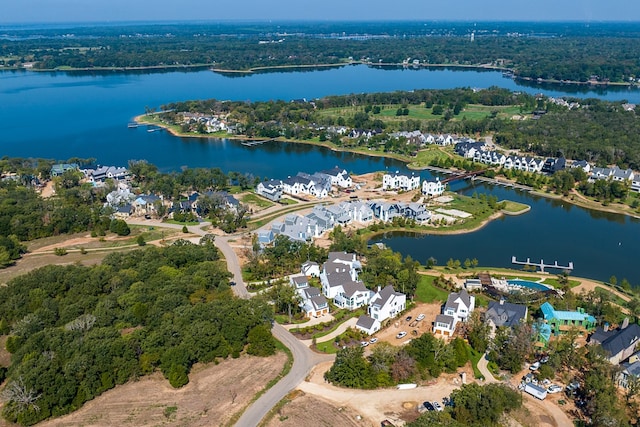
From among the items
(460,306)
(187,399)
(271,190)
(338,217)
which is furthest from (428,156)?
(187,399)

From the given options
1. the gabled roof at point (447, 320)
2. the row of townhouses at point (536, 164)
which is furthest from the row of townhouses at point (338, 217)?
the row of townhouses at point (536, 164)

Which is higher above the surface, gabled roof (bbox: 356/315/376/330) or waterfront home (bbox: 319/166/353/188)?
waterfront home (bbox: 319/166/353/188)

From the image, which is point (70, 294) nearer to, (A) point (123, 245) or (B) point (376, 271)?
(A) point (123, 245)

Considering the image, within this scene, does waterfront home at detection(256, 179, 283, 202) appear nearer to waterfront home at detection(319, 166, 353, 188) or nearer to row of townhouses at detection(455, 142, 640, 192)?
waterfront home at detection(319, 166, 353, 188)

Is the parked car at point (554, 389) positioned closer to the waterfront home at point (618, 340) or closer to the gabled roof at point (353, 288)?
the waterfront home at point (618, 340)

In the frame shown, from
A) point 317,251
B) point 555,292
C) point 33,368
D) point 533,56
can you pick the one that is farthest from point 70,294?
point 533,56

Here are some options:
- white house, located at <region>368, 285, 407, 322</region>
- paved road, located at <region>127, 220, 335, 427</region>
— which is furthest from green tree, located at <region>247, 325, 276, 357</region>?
white house, located at <region>368, 285, 407, 322</region>

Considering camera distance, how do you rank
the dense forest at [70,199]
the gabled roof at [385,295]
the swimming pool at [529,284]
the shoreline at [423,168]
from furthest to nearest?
the shoreline at [423,168] → the dense forest at [70,199] → the swimming pool at [529,284] → the gabled roof at [385,295]

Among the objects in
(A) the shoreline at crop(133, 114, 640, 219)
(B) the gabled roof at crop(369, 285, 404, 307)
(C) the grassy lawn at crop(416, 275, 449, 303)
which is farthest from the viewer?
(A) the shoreline at crop(133, 114, 640, 219)
